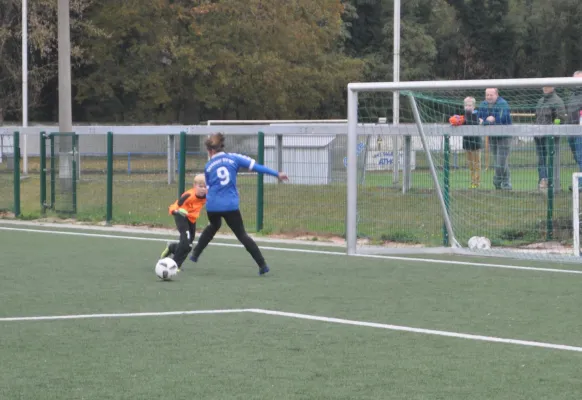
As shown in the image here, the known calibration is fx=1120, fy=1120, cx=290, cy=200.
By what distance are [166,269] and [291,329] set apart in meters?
3.10

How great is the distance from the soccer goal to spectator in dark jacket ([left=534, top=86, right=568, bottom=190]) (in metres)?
0.01

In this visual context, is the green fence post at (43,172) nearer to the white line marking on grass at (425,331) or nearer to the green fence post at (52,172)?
the green fence post at (52,172)

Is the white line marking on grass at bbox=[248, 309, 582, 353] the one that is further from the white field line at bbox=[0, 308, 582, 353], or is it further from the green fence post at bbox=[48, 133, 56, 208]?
the green fence post at bbox=[48, 133, 56, 208]

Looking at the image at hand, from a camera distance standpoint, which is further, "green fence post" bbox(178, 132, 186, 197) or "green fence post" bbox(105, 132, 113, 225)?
"green fence post" bbox(105, 132, 113, 225)

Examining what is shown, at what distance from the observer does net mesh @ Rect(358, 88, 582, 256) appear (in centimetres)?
1454

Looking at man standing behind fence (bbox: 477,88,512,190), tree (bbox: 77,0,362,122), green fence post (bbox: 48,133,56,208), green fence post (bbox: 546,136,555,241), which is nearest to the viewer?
man standing behind fence (bbox: 477,88,512,190)

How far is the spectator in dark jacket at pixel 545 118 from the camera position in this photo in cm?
1464

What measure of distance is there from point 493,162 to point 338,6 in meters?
37.1

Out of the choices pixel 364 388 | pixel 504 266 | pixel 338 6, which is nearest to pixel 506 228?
pixel 504 266

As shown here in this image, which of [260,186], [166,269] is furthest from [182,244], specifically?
[260,186]

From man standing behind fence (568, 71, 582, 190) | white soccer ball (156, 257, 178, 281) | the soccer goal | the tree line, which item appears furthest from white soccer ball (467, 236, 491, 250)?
the tree line

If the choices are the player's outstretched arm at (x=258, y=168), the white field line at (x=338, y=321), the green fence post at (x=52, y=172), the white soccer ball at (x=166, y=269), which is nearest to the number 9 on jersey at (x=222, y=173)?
the player's outstretched arm at (x=258, y=168)

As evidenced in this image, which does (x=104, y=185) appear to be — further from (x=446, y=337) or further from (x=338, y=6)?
(x=338, y=6)

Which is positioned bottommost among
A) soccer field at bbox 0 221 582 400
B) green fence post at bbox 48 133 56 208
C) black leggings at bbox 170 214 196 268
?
soccer field at bbox 0 221 582 400
